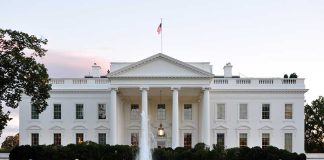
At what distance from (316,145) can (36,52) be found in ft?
142

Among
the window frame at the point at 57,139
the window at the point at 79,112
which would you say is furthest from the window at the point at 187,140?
the window frame at the point at 57,139

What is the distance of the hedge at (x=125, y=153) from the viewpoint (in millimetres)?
42688

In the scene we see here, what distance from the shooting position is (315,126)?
7200 centimetres

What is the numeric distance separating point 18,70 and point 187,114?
22282mm

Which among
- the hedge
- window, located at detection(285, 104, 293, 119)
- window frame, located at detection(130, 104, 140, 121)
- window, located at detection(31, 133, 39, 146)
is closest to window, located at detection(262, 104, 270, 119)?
window, located at detection(285, 104, 293, 119)

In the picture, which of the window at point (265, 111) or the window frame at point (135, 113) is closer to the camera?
the window at point (265, 111)

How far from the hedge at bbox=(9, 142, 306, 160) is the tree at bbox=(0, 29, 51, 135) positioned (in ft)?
15.9

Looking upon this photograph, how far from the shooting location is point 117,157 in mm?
43938

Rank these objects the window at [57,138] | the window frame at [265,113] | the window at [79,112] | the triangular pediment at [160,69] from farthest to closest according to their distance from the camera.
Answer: the window at [79,112] → the window at [57,138] → the window frame at [265,113] → the triangular pediment at [160,69]

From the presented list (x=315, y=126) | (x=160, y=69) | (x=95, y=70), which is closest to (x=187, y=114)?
(x=160, y=69)

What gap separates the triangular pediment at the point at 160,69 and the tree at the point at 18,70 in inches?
531

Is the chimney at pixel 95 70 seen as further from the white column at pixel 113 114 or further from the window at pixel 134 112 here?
the white column at pixel 113 114

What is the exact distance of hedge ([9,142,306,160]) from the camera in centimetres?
4269

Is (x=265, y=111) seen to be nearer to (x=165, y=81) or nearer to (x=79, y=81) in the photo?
(x=165, y=81)
